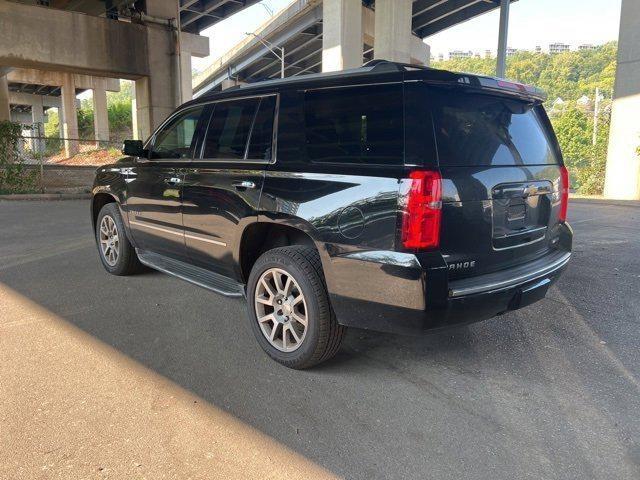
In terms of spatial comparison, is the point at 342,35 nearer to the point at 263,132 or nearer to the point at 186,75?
the point at 186,75

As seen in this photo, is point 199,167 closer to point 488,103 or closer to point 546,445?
point 488,103

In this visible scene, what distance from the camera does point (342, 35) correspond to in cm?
1781

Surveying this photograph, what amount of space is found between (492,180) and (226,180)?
77.4 inches

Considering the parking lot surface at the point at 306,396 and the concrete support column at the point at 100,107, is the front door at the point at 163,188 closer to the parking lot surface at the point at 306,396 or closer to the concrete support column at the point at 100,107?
the parking lot surface at the point at 306,396

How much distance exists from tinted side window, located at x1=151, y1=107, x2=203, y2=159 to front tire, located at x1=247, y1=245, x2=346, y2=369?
1520mm

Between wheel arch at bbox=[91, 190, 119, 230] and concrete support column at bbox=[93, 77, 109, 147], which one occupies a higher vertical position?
concrete support column at bbox=[93, 77, 109, 147]

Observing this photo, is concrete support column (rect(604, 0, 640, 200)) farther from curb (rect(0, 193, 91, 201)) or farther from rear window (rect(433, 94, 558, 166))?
curb (rect(0, 193, 91, 201))

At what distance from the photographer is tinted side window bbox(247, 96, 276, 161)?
12.3ft

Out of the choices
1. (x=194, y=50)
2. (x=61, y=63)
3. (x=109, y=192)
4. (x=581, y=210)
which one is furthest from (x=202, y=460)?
(x=194, y=50)

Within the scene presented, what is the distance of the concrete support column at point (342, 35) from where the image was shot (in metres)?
17.8

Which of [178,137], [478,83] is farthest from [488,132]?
[178,137]

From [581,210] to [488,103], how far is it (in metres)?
11.3

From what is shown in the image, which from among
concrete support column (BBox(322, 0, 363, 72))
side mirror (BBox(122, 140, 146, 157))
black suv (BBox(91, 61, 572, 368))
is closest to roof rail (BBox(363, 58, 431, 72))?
black suv (BBox(91, 61, 572, 368))

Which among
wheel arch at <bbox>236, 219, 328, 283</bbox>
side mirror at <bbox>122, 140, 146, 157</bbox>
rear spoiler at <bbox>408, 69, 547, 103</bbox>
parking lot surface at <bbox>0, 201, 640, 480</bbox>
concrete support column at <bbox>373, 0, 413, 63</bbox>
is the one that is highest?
concrete support column at <bbox>373, 0, 413, 63</bbox>
